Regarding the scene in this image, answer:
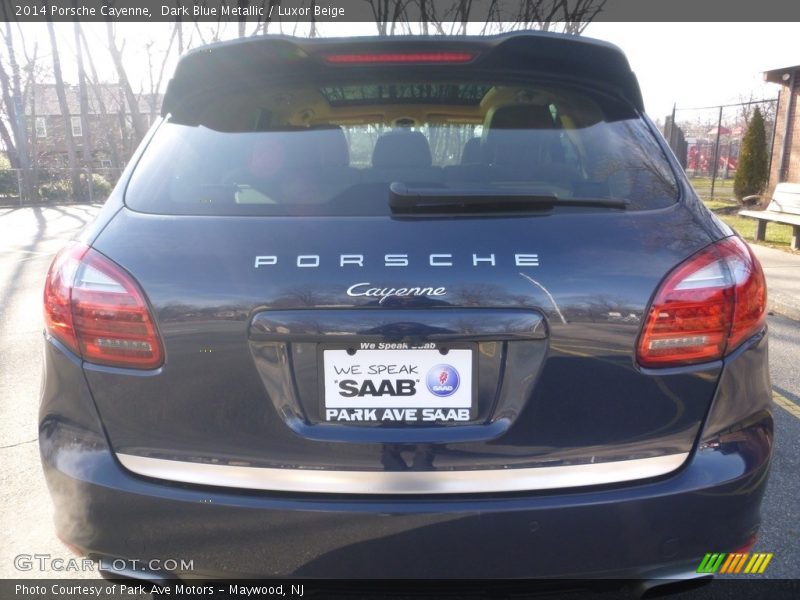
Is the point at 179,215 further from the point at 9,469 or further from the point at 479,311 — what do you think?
the point at 9,469

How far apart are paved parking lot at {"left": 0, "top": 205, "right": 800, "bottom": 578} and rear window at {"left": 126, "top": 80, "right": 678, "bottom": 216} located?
1.67m

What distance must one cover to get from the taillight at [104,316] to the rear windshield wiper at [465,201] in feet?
2.29

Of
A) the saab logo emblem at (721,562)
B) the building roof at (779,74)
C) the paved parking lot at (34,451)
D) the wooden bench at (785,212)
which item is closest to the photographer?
the saab logo emblem at (721,562)

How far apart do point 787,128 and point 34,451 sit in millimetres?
15561

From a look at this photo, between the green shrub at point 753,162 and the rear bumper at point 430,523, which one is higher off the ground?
the rear bumper at point 430,523

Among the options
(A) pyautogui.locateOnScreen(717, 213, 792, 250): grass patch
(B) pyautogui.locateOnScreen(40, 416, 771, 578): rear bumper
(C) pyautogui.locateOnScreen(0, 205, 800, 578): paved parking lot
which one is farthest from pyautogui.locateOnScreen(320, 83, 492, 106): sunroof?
(A) pyautogui.locateOnScreen(717, 213, 792, 250): grass patch

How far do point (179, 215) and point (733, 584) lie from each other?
232 centimetres

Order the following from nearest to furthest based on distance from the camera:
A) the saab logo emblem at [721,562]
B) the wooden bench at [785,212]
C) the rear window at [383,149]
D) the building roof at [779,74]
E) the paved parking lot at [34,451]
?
the saab logo emblem at [721,562] → the rear window at [383,149] → the paved parking lot at [34,451] → the wooden bench at [785,212] → the building roof at [779,74]

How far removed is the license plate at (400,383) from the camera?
1567 millimetres

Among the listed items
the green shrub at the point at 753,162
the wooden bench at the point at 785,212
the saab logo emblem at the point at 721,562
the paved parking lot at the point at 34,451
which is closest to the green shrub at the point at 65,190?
the paved parking lot at the point at 34,451

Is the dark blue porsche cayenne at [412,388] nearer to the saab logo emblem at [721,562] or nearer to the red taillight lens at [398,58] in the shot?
the saab logo emblem at [721,562]

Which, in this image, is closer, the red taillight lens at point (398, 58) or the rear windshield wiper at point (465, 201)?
the rear windshield wiper at point (465, 201)

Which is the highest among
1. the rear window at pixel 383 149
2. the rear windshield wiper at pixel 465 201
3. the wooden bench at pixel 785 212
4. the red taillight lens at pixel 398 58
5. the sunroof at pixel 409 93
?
the red taillight lens at pixel 398 58

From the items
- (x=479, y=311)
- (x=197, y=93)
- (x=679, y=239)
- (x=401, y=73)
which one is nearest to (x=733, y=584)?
(x=679, y=239)
